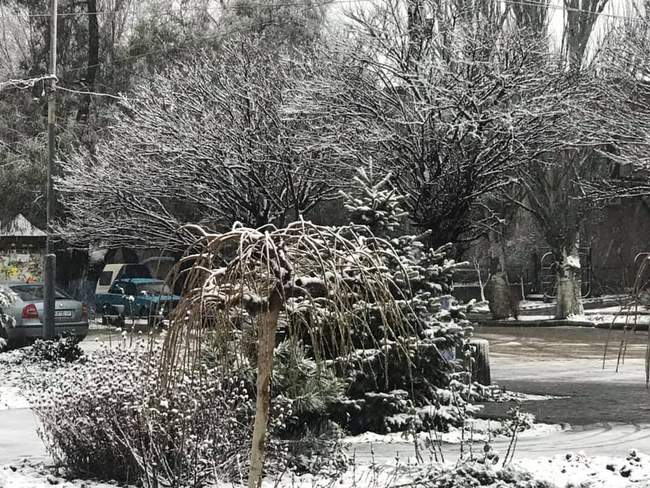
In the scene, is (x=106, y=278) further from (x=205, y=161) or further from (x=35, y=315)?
(x=35, y=315)

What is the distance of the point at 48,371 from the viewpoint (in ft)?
55.7

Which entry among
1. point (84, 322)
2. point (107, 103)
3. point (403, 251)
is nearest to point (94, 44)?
point (107, 103)

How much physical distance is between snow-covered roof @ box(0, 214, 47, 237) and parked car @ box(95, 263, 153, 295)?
3361 mm

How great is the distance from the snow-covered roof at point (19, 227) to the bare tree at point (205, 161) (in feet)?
18.3

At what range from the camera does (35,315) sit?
22344mm

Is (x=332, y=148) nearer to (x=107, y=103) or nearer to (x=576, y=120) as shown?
(x=576, y=120)

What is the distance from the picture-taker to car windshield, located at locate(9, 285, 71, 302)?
74.9 ft

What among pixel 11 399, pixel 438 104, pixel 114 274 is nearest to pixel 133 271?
pixel 114 274

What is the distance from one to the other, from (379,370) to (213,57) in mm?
19303

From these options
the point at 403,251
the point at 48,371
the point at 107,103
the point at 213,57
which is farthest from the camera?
the point at 107,103

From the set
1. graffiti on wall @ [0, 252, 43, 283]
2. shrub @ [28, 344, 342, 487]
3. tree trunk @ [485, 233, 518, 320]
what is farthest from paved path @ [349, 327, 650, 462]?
graffiti on wall @ [0, 252, 43, 283]

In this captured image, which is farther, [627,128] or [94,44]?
[94,44]

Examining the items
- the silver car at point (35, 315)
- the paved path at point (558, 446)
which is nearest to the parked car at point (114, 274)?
the silver car at point (35, 315)

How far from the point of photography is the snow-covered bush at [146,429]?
302 inches
